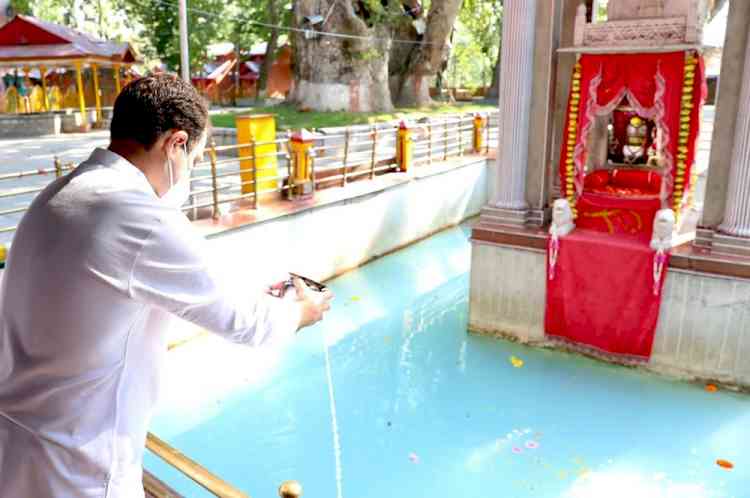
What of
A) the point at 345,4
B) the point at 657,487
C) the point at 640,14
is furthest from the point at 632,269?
the point at 345,4

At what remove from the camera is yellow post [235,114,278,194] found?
25.1 feet

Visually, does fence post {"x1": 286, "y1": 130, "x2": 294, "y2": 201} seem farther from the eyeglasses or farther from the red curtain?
the eyeglasses

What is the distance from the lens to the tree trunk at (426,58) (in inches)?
891

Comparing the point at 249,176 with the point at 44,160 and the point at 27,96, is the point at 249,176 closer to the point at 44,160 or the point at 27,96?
the point at 44,160

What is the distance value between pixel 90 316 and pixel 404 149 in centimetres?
998

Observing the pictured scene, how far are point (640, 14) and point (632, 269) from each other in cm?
250

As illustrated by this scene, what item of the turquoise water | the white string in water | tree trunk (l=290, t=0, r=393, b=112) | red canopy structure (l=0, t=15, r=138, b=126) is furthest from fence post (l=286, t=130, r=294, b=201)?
tree trunk (l=290, t=0, r=393, b=112)

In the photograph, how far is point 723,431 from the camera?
192 inches

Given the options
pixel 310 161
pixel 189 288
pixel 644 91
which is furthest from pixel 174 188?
pixel 310 161

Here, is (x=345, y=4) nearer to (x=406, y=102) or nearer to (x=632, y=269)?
(x=406, y=102)

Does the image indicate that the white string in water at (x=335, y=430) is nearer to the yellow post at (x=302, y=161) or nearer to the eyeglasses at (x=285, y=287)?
the yellow post at (x=302, y=161)

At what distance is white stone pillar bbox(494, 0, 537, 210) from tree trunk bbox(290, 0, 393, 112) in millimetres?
15088

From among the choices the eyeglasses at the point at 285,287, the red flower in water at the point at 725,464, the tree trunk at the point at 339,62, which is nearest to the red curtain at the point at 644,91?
the red flower in water at the point at 725,464

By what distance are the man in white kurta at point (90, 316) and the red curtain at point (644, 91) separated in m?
5.37
